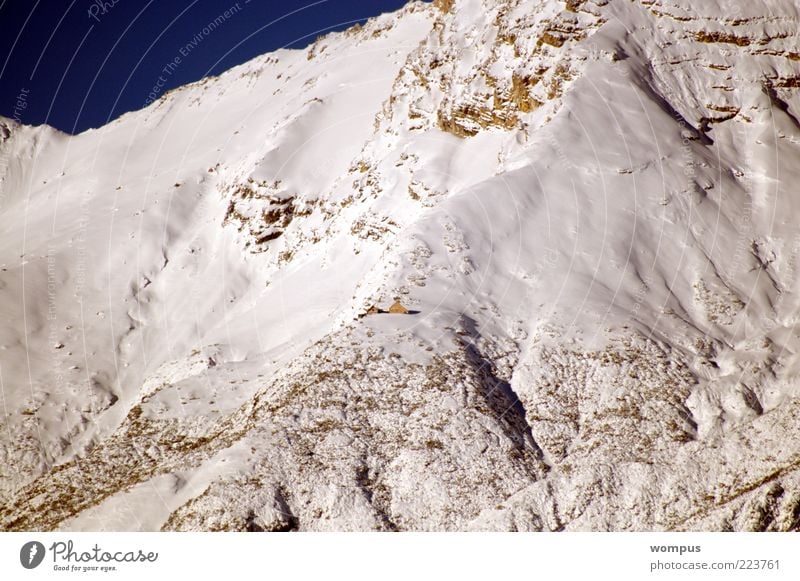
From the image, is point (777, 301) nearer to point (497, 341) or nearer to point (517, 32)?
point (497, 341)
